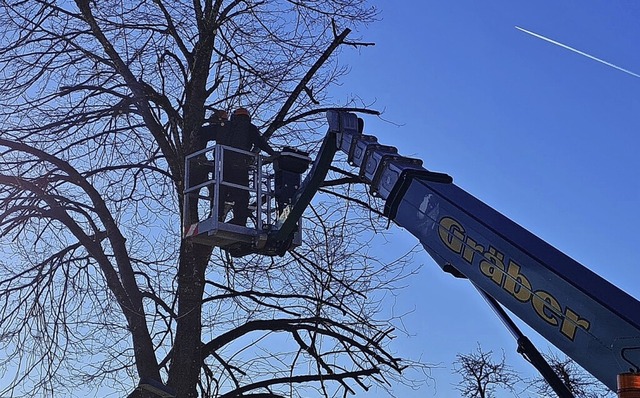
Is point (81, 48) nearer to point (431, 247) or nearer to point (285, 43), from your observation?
point (285, 43)

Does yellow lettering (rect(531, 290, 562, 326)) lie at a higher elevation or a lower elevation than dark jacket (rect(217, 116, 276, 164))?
lower

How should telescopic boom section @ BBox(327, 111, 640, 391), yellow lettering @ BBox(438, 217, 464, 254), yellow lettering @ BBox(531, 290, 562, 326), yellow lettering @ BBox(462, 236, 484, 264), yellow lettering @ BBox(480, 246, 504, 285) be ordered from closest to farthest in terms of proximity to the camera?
telescopic boom section @ BBox(327, 111, 640, 391)
yellow lettering @ BBox(531, 290, 562, 326)
yellow lettering @ BBox(480, 246, 504, 285)
yellow lettering @ BBox(462, 236, 484, 264)
yellow lettering @ BBox(438, 217, 464, 254)

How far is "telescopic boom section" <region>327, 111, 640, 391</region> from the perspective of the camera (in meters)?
4.22

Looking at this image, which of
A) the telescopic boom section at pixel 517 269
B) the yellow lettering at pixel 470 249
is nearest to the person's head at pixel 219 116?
the telescopic boom section at pixel 517 269

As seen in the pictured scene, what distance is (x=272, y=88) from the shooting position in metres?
10.9

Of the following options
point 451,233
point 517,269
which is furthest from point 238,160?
point 517,269

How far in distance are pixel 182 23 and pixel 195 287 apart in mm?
3347

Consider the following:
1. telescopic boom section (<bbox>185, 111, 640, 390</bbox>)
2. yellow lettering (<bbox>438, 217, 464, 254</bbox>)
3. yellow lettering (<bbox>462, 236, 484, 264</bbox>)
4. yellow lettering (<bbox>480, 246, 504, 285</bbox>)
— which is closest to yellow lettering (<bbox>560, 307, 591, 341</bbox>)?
telescopic boom section (<bbox>185, 111, 640, 390</bbox>)

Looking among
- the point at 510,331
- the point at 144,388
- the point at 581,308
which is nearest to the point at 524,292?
the point at 581,308

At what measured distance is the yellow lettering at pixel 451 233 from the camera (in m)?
5.25

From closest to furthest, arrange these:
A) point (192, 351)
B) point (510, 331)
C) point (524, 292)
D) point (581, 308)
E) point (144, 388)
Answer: point (581, 308), point (524, 292), point (510, 331), point (144, 388), point (192, 351)

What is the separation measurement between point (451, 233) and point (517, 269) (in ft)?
2.21

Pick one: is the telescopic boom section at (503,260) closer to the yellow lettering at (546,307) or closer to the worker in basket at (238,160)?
the yellow lettering at (546,307)

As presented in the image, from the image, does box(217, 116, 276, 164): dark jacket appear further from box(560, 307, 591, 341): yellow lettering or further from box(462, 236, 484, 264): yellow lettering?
box(560, 307, 591, 341): yellow lettering
